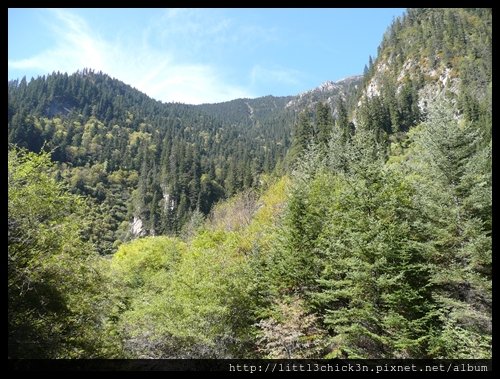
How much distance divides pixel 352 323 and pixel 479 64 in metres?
90.7

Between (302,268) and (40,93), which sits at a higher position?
(40,93)

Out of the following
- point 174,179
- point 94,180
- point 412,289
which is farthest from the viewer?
Answer: point 94,180

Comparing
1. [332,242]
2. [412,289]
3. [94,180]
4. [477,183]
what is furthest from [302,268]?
[94,180]

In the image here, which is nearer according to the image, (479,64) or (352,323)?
(352,323)

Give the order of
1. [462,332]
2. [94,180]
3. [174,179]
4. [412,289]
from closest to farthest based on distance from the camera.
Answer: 1. [462,332]
2. [412,289]
3. [174,179]
4. [94,180]

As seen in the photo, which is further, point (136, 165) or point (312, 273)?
point (136, 165)

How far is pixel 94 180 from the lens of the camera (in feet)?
426

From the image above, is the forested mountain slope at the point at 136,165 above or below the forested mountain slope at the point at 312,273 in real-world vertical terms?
above

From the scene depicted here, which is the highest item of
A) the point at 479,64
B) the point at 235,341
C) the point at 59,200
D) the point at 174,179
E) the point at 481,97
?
the point at 479,64

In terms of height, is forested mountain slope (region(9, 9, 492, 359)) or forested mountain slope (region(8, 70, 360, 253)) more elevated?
forested mountain slope (region(8, 70, 360, 253))

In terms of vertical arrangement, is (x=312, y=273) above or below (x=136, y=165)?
below

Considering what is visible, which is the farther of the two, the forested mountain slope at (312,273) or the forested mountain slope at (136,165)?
the forested mountain slope at (136,165)

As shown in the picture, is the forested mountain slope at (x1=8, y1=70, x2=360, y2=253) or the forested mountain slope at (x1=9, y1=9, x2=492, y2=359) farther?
the forested mountain slope at (x1=8, y1=70, x2=360, y2=253)

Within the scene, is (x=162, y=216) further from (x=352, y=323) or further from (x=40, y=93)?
(x=40, y=93)
